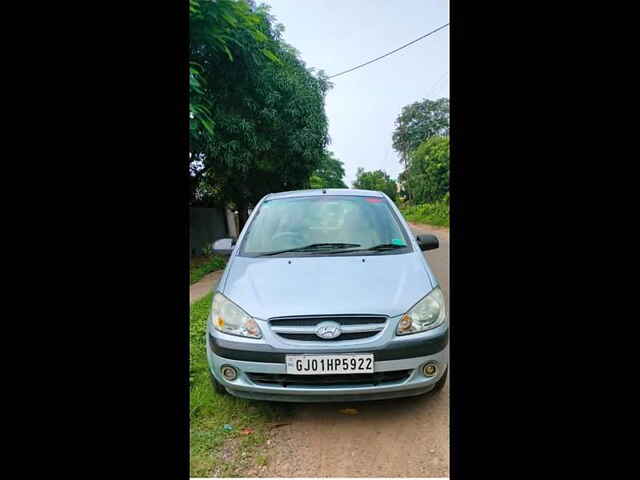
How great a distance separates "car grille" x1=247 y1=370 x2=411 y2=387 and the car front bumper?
2 centimetres

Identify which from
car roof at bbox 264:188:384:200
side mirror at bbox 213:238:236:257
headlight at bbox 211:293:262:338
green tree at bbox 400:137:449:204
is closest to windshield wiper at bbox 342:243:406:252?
car roof at bbox 264:188:384:200

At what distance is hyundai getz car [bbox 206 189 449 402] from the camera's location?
206 cm

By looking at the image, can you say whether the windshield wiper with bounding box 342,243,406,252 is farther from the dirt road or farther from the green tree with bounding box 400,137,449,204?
the green tree with bounding box 400,137,449,204

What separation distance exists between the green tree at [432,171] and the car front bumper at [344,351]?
65.0ft

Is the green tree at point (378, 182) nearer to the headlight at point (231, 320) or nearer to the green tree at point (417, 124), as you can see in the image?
the green tree at point (417, 124)

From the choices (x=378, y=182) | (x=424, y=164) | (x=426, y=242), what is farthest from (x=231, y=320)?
(x=378, y=182)

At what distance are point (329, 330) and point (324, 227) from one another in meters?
1.16

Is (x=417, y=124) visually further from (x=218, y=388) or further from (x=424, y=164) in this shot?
(x=218, y=388)

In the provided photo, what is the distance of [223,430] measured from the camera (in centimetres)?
228

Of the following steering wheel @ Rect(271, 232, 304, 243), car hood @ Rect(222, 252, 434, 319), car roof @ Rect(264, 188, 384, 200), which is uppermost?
car roof @ Rect(264, 188, 384, 200)

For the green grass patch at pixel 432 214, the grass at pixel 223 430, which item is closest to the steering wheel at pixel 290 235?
the grass at pixel 223 430
